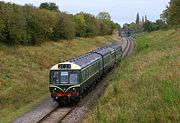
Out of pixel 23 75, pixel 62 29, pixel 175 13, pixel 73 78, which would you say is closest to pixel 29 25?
pixel 62 29

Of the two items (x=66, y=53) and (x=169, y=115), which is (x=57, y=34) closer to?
(x=66, y=53)

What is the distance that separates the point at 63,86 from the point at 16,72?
1128 centimetres

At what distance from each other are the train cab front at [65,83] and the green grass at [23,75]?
213 cm

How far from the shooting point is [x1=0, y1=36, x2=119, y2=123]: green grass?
26.6m

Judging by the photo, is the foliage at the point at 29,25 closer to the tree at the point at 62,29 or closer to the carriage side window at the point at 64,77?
the tree at the point at 62,29

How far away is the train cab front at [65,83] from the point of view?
25547mm

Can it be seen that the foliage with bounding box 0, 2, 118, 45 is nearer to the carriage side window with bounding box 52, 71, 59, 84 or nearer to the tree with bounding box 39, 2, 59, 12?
the carriage side window with bounding box 52, 71, 59, 84

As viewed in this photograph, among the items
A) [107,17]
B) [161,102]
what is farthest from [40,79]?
[107,17]

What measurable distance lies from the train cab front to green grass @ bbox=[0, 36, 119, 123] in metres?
2.13

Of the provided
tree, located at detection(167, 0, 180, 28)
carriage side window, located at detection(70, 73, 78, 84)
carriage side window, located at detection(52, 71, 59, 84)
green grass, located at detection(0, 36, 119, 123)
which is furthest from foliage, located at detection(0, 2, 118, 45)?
carriage side window, located at detection(70, 73, 78, 84)

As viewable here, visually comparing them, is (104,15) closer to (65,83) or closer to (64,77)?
(64,77)

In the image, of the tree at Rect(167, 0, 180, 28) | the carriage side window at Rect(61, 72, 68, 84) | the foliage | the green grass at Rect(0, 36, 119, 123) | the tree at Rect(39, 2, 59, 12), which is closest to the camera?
the carriage side window at Rect(61, 72, 68, 84)

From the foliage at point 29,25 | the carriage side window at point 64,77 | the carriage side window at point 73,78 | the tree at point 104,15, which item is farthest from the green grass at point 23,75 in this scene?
the tree at point 104,15

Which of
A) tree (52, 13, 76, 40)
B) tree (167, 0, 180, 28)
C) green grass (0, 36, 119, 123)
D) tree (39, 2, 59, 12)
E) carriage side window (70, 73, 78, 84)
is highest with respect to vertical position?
tree (39, 2, 59, 12)
